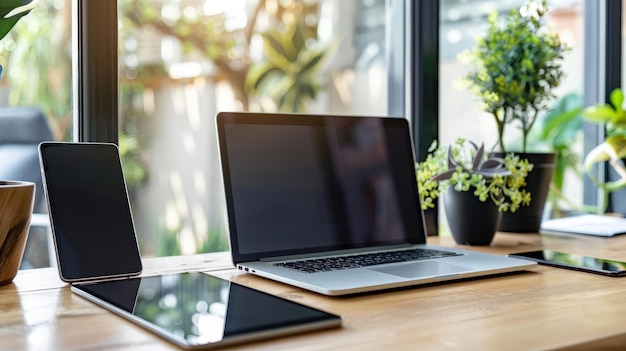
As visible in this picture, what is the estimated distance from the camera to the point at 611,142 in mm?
1729

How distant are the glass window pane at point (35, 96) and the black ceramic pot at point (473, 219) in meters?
0.72

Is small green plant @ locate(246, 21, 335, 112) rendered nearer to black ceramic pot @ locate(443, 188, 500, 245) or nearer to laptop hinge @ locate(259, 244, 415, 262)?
black ceramic pot @ locate(443, 188, 500, 245)

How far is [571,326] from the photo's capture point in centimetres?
70

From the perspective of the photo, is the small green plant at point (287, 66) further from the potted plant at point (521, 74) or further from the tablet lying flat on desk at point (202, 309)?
the tablet lying flat on desk at point (202, 309)

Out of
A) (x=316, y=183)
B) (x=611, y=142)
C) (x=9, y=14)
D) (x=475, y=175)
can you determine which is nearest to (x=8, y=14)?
(x=9, y=14)

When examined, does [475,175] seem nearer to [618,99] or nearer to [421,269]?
[421,269]

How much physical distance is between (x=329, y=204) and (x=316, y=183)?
0.13 ft

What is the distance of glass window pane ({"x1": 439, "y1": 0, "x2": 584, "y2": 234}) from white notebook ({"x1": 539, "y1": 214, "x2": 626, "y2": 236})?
0.91 ft

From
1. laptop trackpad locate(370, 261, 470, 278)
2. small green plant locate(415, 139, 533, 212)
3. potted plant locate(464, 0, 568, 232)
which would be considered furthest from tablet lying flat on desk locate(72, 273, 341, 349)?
potted plant locate(464, 0, 568, 232)

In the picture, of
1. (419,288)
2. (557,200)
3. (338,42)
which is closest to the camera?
(419,288)

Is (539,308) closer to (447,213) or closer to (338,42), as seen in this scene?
(447,213)

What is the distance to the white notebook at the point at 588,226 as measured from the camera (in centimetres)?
144

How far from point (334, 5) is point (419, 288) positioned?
311 cm

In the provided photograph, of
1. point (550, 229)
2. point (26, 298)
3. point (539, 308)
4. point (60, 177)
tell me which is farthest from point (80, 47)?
point (550, 229)
